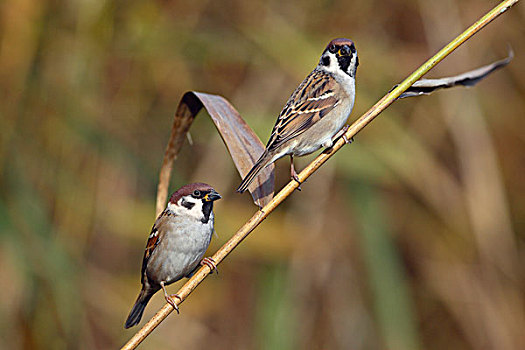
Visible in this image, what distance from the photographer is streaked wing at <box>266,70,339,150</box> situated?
2158 mm

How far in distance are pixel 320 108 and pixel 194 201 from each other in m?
0.58

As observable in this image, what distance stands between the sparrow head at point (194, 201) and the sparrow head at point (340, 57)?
0.64m

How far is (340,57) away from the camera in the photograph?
2.23 meters

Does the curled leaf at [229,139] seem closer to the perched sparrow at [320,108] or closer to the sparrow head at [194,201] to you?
the perched sparrow at [320,108]

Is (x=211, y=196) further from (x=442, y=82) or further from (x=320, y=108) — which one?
(x=442, y=82)

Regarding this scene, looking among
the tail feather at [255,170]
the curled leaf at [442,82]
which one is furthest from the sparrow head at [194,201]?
the curled leaf at [442,82]

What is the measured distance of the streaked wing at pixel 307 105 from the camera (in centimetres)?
216

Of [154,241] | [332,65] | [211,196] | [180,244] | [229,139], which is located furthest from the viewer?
[154,241]

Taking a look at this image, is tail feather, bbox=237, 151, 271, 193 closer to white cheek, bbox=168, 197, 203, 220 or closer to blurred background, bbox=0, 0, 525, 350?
white cheek, bbox=168, 197, 203, 220

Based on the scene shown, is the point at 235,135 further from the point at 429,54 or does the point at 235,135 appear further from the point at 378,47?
the point at 429,54

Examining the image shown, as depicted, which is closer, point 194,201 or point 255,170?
point 255,170

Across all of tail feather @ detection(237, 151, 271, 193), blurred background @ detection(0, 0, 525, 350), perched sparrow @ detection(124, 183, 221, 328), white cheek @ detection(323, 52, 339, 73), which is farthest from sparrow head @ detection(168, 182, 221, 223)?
white cheek @ detection(323, 52, 339, 73)

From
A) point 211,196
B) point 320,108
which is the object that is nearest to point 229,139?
point 211,196

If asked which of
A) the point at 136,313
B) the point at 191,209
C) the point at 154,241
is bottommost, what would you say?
the point at 136,313
